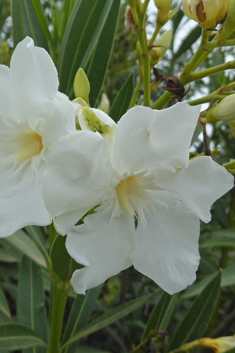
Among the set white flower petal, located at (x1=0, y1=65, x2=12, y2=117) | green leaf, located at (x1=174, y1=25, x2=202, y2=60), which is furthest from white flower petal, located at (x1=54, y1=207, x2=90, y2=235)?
green leaf, located at (x1=174, y1=25, x2=202, y2=60)

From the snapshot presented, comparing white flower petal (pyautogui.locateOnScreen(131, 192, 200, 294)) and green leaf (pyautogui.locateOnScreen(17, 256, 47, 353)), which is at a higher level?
white flower petal (pyautogui.locateOnScreen(131, 192, 200, 294))

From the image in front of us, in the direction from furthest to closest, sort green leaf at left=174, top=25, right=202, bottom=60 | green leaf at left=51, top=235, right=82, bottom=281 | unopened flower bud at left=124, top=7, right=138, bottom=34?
green leaf at left=174, top=25, right=202, bottom=60 < unopened flower bud at left=124, top=7, right=138, bottom=34 < green leaf at left=51, top=235, right=82, bottom=281

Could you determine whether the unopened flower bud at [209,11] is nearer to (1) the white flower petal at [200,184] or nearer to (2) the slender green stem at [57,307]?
(1) the white flower petal at [200,184]

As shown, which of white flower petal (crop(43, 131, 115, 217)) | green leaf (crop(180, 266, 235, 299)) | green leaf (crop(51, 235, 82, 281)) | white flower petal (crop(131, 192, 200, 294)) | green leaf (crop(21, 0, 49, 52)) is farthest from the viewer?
green leaf (crop(180, 266, 235, 299))

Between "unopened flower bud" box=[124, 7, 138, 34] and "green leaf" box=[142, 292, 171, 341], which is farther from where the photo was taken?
"green leaf" box=[142, 292, 171, 341]

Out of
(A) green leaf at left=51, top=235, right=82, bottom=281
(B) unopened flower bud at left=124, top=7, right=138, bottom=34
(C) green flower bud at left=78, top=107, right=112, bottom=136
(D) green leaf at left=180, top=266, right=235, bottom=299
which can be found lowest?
(D) green leaf at left=180, top=266, right=235, bottom=299

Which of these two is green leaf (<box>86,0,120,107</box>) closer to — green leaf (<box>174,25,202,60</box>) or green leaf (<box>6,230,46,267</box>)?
green leaf (<box>6,230,46,267</box>)

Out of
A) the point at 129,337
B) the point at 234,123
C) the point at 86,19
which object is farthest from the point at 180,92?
the point at 129,337

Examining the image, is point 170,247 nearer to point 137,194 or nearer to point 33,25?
point 137,194

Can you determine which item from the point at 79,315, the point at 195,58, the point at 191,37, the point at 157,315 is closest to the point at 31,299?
the point at 79,315
